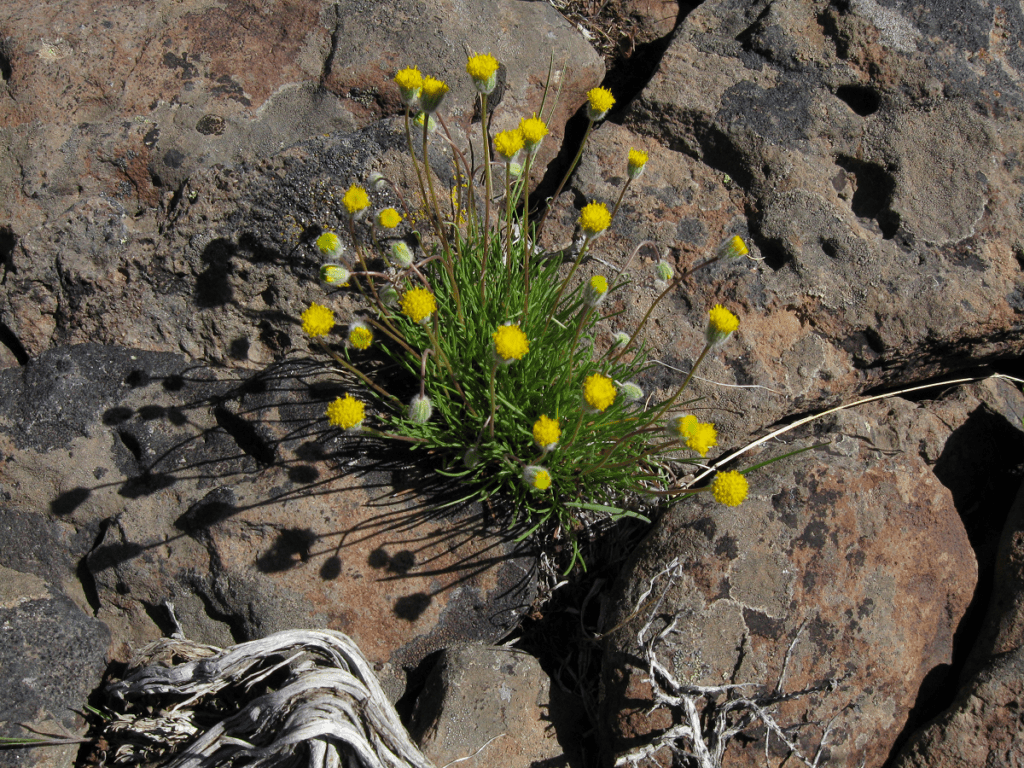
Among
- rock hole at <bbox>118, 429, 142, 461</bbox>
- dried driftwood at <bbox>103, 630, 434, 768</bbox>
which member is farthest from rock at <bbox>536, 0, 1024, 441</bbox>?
rock hole at <bbox>118, 429, 142, 461</bbox>

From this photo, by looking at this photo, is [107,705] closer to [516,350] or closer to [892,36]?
[516,350]

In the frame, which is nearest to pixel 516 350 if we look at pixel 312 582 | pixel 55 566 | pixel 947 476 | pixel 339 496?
pixel 339 496

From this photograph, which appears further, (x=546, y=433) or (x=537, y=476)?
(x=537, y=476)

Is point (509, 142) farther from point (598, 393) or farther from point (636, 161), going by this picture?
point (598, 393)

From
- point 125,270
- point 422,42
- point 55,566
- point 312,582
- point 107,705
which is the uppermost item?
point 422,42

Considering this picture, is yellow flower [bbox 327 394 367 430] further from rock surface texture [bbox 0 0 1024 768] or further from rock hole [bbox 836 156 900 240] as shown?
rock hole [bbox 836 156 900 240]

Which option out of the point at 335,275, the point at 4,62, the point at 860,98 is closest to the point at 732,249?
the point at 335,275

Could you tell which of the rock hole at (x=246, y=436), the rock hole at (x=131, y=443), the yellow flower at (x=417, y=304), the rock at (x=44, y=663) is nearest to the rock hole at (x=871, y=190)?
the yellow flower at (x=417, y=304)

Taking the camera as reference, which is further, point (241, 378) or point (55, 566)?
point (241, 378)
